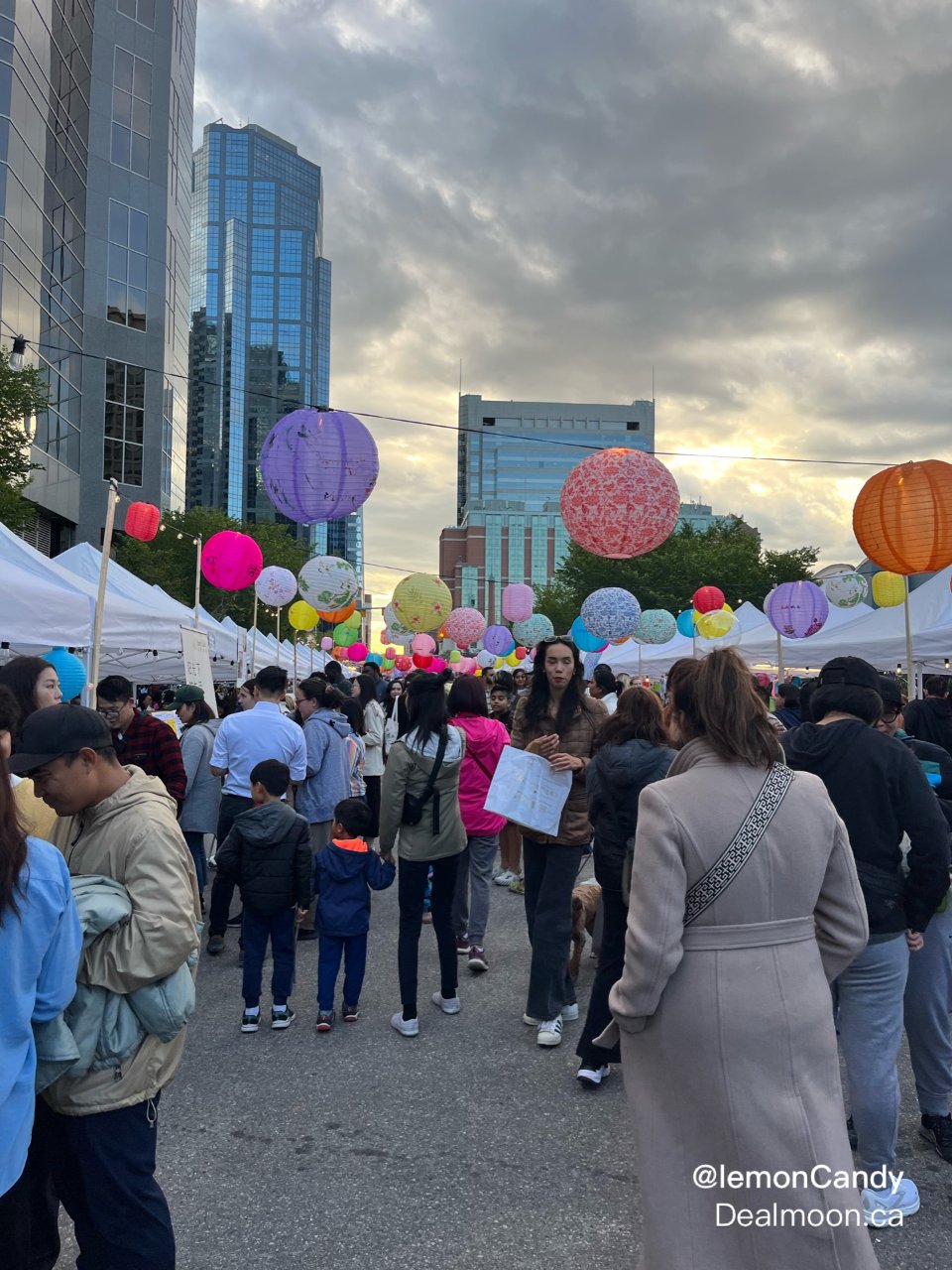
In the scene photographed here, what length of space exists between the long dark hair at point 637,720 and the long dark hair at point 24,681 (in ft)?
8.41

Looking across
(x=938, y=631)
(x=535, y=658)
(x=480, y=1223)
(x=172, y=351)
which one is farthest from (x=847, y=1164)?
(x=172, y=351)

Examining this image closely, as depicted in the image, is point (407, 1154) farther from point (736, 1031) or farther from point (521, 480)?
point (521, 480)

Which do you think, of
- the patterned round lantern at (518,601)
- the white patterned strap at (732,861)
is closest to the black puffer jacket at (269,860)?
the white patterned strap at (732,861)

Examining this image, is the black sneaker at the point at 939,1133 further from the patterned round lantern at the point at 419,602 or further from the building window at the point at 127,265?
the building window at the point at 127,265

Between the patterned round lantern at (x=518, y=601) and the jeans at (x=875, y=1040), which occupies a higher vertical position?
the patterned round lantern at (x=518, y=601)

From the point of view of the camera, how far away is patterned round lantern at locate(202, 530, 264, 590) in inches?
509

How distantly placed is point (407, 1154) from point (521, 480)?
14430 cm

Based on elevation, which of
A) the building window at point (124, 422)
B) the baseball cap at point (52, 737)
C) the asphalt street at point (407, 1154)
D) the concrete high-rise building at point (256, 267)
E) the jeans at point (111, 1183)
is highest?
the concrete high-rise building at point (256, 267)

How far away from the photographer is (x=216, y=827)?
22.4 feet

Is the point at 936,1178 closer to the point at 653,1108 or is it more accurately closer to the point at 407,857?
the point at 653,1108

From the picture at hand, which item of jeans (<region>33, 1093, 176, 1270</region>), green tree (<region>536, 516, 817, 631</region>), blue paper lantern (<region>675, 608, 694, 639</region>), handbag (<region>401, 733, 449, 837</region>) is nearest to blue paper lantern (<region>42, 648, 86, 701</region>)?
handbag (<region>401, 733, 449, 837</region>)

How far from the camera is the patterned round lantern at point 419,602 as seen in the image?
16.4 meters

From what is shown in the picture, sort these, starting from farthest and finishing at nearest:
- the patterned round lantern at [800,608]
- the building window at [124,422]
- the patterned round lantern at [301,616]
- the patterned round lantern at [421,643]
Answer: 1. the building window at [124,422]
2. the patterned round lantern at [421,643]
3. the patterned round lantern at [301,616]
4. the patterned round lantern at [800,608]

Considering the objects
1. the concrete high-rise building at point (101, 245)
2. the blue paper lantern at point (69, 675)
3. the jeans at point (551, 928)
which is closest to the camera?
the jeans at point (551, 928)
